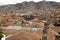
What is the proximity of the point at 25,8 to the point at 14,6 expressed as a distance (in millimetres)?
12460

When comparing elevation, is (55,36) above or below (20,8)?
above

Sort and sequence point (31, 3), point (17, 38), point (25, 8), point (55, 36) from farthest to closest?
point (31, 3)
point (25, 8)
point (55, 36)
point (17, 38)

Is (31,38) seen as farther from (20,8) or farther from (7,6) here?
(7,6)

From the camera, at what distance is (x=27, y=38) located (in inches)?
767

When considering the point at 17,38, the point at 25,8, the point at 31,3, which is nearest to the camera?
the point at 17,38

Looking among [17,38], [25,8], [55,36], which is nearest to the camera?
[17,38]

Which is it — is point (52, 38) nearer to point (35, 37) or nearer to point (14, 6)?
point (35, 37)

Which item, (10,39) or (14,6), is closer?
(10,39)

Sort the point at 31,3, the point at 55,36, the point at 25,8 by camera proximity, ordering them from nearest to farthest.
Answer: the point at 55,36 → the point at 25,8 → the point at 31,3

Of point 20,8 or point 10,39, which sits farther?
point 20,8

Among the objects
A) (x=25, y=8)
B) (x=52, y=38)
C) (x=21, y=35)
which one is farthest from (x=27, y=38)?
(x=25, y=8)

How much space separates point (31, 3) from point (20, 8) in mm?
7974

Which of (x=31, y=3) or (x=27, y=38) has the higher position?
(x=27, y=38)

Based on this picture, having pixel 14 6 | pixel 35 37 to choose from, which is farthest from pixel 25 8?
pixel 35 37
